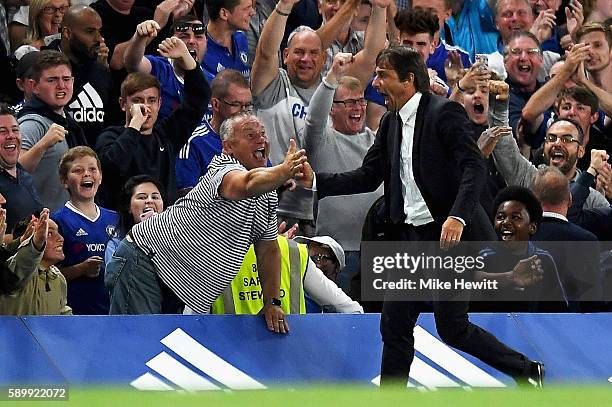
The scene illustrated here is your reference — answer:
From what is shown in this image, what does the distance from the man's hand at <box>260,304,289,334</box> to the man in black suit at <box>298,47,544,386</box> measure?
2.10ft

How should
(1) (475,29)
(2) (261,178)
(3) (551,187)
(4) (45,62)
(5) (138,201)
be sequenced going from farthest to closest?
(1) (475,29) → (3) (551,187) → (4) (45,62) → (5) (138,201) → (2) (261,178)

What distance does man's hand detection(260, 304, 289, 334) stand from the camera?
7113mm

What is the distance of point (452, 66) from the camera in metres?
9.82

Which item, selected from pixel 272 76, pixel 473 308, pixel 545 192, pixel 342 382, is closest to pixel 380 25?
pixel 272 76

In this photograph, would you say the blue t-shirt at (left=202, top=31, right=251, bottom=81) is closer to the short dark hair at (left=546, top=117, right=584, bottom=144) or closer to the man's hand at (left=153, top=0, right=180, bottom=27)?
the man's hand at (left=153, top=0, right=180, bottom=27)

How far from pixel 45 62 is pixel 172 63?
1.09 metres

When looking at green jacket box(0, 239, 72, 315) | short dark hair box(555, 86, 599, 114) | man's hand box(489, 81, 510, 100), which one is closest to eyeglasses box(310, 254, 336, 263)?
green jacket box(0, 239, 72, 315)

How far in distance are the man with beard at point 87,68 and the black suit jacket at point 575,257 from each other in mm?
2983

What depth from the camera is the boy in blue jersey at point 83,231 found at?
7.73 metres

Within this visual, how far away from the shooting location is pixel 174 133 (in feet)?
28.1

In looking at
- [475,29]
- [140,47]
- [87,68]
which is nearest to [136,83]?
[140,47]

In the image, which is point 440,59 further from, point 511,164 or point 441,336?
point 441,336

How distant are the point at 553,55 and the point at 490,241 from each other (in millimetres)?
3907

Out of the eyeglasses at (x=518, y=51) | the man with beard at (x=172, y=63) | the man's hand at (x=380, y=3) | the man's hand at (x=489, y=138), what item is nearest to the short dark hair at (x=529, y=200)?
the man's hand at (x=489, y=138)
